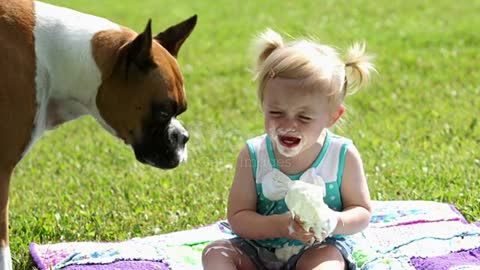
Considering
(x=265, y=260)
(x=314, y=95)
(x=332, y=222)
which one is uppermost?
(x=314, y=95)

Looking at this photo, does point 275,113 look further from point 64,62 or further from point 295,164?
point 64,62

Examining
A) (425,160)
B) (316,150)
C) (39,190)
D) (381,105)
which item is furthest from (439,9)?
(316,150)

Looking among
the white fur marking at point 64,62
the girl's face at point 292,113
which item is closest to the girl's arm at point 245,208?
the girl's face at point 292,113

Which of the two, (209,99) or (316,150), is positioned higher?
(316,150)

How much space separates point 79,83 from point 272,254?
1325 millimetres

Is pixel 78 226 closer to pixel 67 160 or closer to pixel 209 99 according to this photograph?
pixel 67 160

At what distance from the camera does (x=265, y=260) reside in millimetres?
4746

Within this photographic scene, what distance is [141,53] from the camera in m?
4.87

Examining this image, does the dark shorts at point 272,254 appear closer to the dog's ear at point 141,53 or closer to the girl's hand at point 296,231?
the girl's hand at point 296,231

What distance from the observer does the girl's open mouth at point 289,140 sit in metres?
4.52

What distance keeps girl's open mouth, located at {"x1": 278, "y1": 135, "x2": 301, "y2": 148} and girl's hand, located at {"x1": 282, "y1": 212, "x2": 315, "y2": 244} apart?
1.07 ft

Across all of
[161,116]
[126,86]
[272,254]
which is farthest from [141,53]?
[272,254]

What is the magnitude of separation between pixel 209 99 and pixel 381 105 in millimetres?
1836

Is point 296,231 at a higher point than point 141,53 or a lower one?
lower
